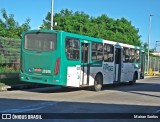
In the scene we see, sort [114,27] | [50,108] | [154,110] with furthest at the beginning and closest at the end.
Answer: [114,27] → [154,110] → [50,108]

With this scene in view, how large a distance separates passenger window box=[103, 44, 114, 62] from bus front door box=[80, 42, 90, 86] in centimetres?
234

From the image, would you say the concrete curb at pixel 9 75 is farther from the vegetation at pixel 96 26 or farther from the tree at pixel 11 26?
the vegetation at pixel 96 26

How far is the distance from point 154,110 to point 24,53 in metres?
8.07

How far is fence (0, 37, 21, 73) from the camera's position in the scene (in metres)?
30.0

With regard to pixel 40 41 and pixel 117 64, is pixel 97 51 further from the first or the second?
pixel 40 41

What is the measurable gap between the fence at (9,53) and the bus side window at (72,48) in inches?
366

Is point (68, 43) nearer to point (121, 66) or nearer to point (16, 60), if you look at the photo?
point (121, 66)

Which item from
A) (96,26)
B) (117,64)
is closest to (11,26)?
(117,64)

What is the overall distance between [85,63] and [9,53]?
10.2 metres

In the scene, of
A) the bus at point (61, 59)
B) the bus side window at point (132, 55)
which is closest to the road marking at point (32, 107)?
the bus at point (61, 59)

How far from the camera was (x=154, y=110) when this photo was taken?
51.2 feet

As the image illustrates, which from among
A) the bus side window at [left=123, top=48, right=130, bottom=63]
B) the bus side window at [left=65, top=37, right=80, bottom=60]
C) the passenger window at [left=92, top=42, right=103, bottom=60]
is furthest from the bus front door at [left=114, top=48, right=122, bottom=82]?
the bus side window at [left=65, top=37, right=80, bottom=60]

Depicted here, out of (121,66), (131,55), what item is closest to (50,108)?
(121,66)

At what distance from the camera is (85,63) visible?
2217 cm
